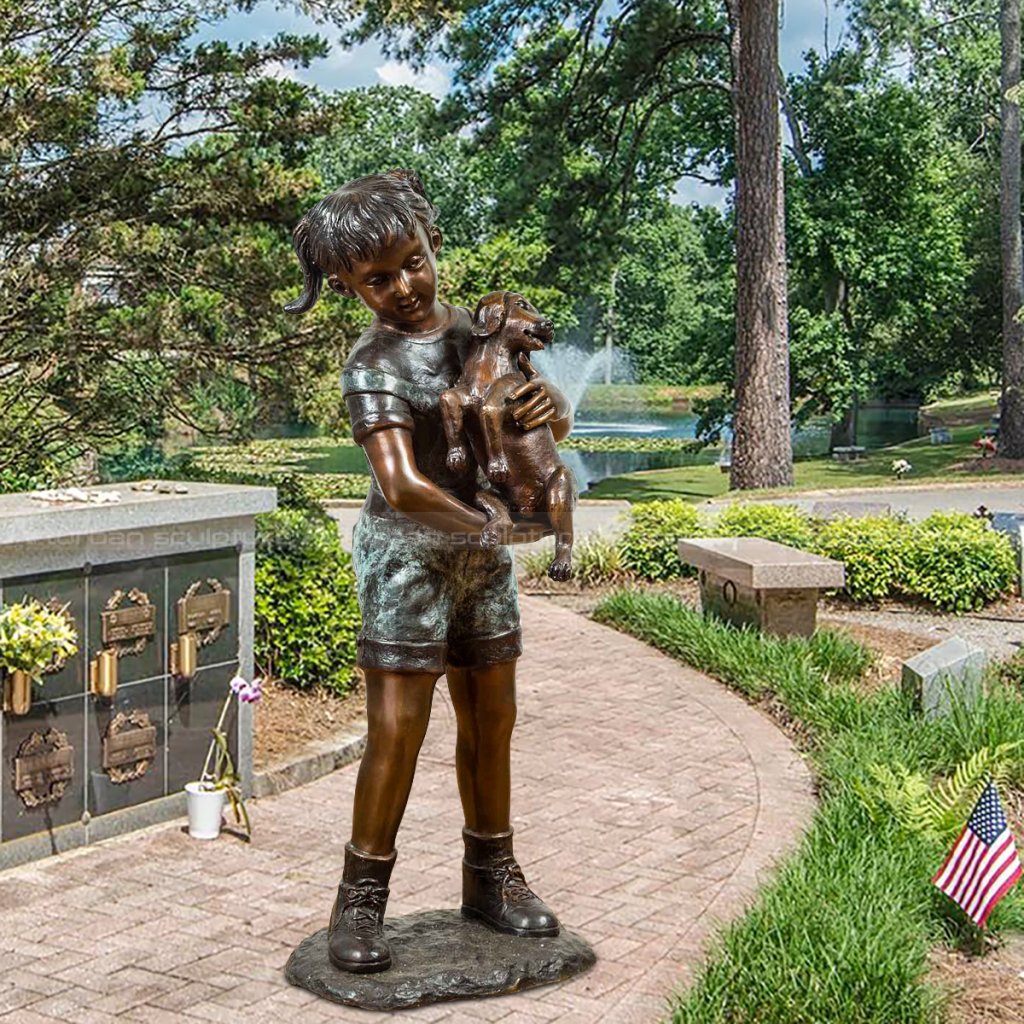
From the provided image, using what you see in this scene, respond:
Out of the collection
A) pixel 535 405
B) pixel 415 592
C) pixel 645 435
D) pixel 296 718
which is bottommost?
pixel 296 718

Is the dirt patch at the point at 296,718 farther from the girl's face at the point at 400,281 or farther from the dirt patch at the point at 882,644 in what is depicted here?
the dirt patch at the point at 882,644

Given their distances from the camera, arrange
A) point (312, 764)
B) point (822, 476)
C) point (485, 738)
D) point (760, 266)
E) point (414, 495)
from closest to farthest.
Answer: point (414, 495) < point (485, 738) < point (312, 764) < point (760, 266) < point (822, 476)

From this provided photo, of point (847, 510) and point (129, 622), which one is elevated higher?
point (129, 622)

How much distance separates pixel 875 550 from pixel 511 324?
→ 8924 mm

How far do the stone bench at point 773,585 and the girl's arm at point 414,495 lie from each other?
5.89m

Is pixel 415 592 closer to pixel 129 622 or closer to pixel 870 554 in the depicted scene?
pixel 129 622

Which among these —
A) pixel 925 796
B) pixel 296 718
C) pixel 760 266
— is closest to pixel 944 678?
pixel 925 796

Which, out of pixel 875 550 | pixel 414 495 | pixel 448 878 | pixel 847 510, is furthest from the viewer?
pixel 847 510

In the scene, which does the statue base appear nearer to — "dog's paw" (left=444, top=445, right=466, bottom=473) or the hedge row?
"dog's paw" (left=444, top=445, right=466, bottom=473)

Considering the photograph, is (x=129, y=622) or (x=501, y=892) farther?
(x=129, y=622)

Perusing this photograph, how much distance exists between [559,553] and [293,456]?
34017 millimetres

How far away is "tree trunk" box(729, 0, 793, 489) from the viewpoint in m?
20.4

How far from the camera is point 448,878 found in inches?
218

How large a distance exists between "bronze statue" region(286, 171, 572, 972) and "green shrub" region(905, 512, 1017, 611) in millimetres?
8534
